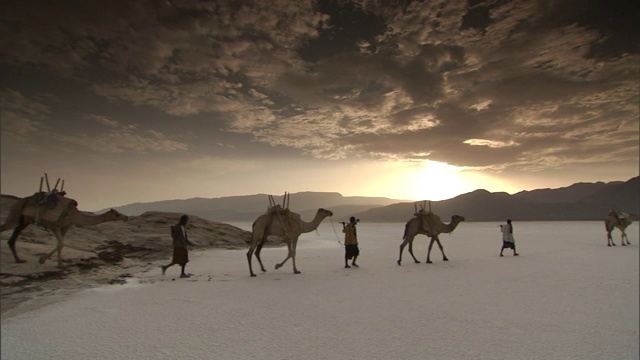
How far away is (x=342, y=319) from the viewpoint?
6.99 m

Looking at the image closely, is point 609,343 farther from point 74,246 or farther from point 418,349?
point 74,246

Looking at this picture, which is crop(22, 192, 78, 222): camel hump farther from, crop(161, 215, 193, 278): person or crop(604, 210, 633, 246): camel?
crop(604, 210, 633, 246): camel

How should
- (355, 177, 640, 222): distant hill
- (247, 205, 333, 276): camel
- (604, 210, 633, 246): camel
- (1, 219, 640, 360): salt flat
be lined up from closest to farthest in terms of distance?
(1, 219, 640, 360): salt flat → (247, 205, 333, 276): camel → (604, 210, 633, 246): camel → (355, 177, 640, 222): distant hill

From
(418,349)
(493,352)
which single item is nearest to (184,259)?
(418,349)

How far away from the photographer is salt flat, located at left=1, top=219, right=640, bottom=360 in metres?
5.51

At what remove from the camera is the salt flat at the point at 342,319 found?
5.51 m

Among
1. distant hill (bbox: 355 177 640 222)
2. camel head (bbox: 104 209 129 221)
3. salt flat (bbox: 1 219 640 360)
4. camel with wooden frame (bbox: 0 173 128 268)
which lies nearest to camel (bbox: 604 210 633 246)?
salt flat (bbox: 1 219 640 360)

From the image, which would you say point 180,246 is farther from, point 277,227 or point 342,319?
point 342,319

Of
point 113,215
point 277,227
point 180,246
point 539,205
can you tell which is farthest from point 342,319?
point 539,205

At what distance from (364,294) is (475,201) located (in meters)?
152

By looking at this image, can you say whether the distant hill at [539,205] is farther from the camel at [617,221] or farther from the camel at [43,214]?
the camel at [43,214]

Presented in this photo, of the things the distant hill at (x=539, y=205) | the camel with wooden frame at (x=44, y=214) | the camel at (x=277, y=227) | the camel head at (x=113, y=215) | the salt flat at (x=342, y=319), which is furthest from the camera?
the distant hill at (x=539, y=205)

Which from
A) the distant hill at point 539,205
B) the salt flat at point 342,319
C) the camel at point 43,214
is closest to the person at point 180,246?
the salt flat at point 342,319

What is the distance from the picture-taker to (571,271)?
40.9 feet
